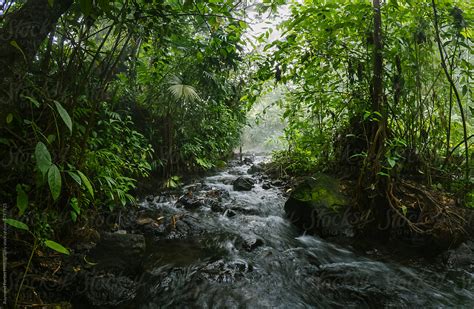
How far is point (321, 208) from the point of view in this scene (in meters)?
4.21

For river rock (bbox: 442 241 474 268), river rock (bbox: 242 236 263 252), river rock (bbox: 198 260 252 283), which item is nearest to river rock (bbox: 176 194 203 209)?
river rock (bbox: 242 236 263 252)

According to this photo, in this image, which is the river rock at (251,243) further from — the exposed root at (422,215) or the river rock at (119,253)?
the exposed root at (422,215)

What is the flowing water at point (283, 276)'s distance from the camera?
2.64 m

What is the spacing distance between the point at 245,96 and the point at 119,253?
9.06ft

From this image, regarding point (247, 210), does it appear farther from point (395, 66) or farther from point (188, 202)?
point (395, 66)

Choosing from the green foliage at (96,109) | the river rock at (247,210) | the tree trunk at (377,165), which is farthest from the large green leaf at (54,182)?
the river rock at (247,210)

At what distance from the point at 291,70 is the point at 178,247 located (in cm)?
327

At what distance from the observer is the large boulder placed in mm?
4090

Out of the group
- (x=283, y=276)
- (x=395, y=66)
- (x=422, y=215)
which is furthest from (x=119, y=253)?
(x=395, y=66)

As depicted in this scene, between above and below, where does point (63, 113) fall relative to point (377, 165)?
below

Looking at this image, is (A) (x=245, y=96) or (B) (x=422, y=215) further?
(A) (x=245, y=96)

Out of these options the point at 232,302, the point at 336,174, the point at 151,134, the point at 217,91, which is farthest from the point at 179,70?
the point at 232,302

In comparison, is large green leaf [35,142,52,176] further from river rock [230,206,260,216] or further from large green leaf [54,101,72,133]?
river rock [230,206,260,216]

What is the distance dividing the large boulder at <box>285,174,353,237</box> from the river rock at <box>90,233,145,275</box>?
2.59 metres
